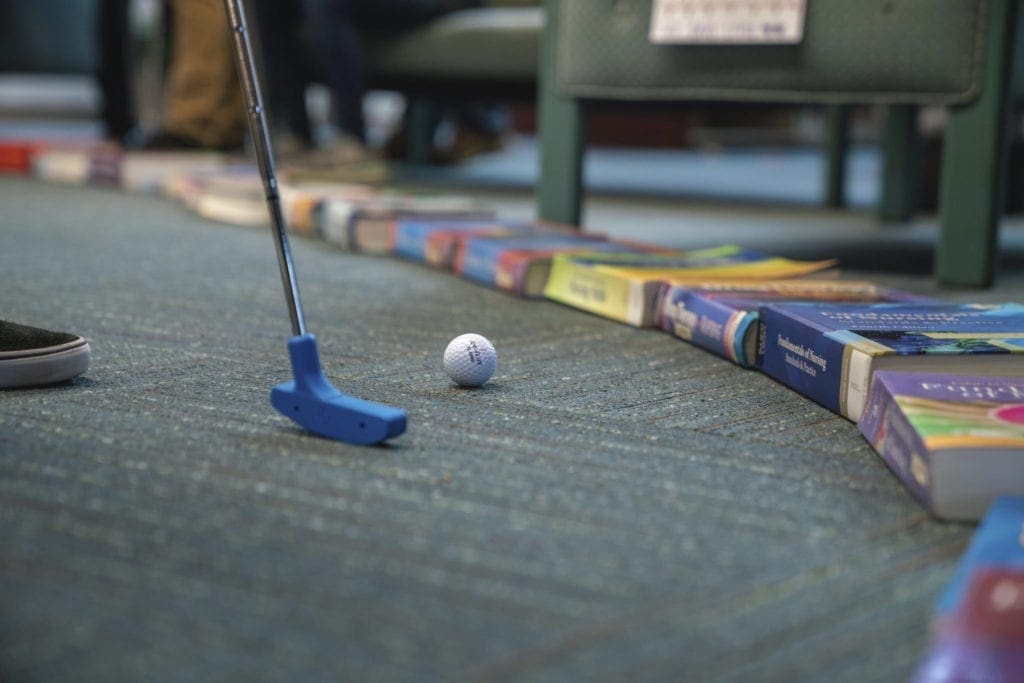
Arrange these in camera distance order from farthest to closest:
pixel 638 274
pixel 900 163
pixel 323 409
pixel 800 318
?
pixel 900 163
pixel 638 274
pixel 800 318
pixel 323 409

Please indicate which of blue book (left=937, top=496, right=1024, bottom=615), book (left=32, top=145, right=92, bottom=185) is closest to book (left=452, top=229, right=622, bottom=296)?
blue book (left=937, top=496, right=1024, bottom=615)

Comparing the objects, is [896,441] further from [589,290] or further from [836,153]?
[836,153]

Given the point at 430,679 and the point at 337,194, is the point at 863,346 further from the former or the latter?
the point at 337,194

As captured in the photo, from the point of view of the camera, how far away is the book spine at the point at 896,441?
85cm

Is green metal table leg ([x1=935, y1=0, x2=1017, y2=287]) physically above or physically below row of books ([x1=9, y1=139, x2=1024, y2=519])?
above

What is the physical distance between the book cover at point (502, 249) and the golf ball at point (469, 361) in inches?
22.0

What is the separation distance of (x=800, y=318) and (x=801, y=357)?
4cm

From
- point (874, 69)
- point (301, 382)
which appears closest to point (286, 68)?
point (874, 69)

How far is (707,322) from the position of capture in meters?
1.35

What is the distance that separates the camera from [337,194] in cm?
243

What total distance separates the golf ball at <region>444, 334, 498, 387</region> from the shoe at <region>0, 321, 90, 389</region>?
33cm

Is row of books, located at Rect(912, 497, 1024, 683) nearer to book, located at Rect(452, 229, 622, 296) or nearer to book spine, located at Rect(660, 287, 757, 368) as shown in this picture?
book spine, located at Rect(660, 287, 757, 368)

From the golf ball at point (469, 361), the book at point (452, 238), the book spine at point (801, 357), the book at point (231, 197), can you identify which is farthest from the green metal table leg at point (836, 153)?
the golf ball at point (469, 361)

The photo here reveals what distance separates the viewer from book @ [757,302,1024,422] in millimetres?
1055
